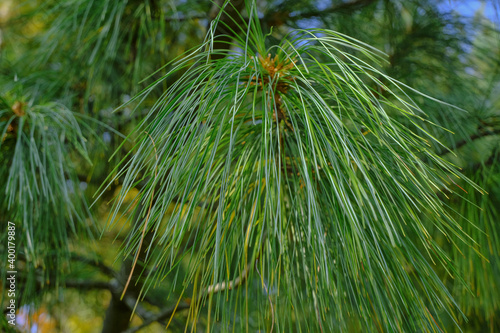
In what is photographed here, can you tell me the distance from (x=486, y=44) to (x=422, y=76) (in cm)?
16

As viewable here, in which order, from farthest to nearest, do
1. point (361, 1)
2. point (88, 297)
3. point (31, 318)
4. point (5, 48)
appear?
1. point (88, 297)
2. point (5, 48)
3. point (361, 1)
4. point (31, 318)

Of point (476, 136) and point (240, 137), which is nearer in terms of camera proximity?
point (240, 137)

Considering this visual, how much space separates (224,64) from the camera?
1.19ft

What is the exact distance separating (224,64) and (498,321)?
725mm

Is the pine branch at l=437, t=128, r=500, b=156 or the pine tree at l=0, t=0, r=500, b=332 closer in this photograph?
the pine tree at l=0, t=0, r=500, b=332

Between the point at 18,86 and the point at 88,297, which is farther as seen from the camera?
the point at 88,297

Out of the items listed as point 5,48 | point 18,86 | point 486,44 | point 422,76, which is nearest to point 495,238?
point 422,76

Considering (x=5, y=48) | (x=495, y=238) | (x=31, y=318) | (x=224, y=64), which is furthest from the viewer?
(x=5, y=48)

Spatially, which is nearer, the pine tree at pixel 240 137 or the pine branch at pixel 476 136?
the pine tree at pixel 240 137

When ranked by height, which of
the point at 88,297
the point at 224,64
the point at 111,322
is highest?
the point at 224,64

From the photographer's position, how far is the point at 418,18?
0.80m

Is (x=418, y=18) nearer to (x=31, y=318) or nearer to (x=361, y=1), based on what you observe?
(x=361, y=1)

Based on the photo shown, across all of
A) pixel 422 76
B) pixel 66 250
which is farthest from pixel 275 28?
pixel 66 250

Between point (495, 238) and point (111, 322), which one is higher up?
point (495, 238)
